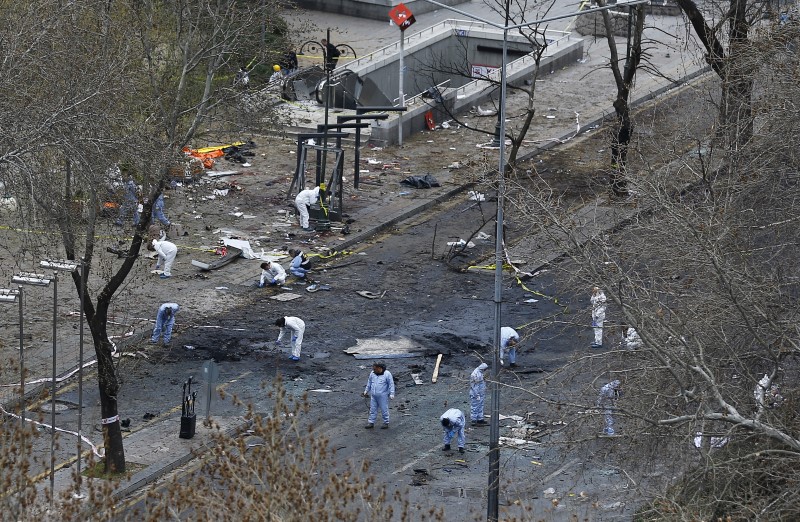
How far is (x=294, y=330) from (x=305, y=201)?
6961 millimetres

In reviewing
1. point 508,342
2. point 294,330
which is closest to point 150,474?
point 294,330

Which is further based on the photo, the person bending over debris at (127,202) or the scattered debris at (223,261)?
the scattered debris at (223,261)

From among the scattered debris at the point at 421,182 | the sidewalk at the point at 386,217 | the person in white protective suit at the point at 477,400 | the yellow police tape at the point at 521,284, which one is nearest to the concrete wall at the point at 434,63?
the sidewalk at the point at 386,217

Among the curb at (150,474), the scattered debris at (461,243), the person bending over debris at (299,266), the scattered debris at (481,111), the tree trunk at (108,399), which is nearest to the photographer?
the curb at (150,474)

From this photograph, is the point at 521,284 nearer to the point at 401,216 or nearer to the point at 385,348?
the point at 385,348

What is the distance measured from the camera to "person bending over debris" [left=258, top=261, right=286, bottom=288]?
970 inches

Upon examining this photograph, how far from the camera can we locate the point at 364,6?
45.1 meters

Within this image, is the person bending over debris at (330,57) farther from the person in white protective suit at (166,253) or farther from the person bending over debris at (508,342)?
the person bending over debris at (508,342)

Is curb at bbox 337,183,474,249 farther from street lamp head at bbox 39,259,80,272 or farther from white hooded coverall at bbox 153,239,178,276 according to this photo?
street lamp head at bbox 39,259,80,272

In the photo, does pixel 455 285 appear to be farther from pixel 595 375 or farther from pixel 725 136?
pixel 595 375

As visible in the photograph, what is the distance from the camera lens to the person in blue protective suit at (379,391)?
19.1 metres

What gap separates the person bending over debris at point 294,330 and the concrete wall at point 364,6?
24.7 meters

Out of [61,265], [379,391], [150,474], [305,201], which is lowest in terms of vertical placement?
[150,474]

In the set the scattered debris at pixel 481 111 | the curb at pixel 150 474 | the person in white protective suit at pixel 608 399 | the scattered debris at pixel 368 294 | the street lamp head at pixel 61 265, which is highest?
the street lamp head at pixel 61 265
